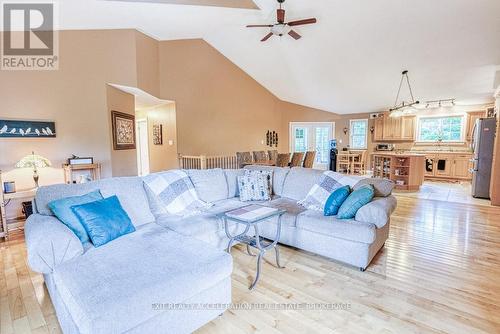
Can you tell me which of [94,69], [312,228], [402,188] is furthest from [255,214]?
[402,188]

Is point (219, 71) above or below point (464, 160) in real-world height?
above

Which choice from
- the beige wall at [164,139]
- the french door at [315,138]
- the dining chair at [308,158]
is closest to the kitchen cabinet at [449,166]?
the french door at [315,138]

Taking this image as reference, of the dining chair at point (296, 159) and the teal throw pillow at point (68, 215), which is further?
the dining chair at point (296, 159)

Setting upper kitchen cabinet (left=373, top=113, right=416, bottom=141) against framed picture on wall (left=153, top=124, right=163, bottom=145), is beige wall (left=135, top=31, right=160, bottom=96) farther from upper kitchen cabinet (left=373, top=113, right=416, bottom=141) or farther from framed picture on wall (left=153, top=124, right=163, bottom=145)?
upper kitchen cabinet (left=373, top=113, right=416, bottom=141)

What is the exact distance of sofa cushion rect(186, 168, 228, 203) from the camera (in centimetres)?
323

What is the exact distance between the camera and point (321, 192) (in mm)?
3133

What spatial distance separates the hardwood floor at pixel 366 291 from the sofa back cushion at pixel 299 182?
804 mm

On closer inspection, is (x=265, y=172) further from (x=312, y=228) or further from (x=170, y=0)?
(x=170, y=0)

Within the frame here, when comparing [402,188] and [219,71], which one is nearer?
[402,188]

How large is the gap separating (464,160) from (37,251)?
942 centimetres

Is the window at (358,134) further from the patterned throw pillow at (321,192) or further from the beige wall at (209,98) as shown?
the patterned throw pillow at (321,192)

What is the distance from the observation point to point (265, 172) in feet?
12.2

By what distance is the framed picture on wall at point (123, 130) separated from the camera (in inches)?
185

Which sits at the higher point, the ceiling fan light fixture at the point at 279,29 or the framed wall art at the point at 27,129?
the ceiling fan light fixture at the point at 279,29
